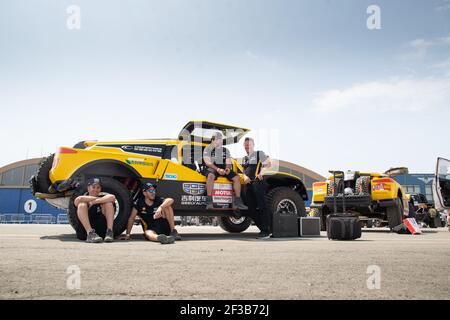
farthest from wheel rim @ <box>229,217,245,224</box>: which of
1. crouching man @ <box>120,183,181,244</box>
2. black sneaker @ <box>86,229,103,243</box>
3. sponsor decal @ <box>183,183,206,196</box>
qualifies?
black sneaker @ <box>86,229,103,243</box>

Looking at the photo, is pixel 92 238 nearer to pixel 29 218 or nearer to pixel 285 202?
pixel 285 202

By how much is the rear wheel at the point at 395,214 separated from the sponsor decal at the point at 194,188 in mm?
5533

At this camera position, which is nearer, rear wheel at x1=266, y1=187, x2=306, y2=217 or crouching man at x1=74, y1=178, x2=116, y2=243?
crouching man at x1=74, y1=178, x2=116, y2=243

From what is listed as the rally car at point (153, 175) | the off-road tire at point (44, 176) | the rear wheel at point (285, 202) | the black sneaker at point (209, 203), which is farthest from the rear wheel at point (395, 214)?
the off-road tire at point (44, 176)

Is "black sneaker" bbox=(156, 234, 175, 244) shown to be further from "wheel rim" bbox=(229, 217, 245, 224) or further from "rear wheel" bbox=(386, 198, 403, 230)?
"rear wheel" bbox=(386, 198, 403, 230)

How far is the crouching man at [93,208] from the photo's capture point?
510 cm

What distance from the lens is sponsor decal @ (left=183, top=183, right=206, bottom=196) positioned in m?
6.59

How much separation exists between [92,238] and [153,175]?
5.57ft

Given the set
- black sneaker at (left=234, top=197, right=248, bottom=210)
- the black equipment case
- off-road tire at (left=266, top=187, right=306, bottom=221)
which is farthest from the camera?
off-road tire at (left=266, top=187, right=306, bottom=221)

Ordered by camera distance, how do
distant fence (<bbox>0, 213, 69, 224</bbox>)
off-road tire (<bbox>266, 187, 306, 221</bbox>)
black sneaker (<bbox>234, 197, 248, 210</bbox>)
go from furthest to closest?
distant fence (<bbox>0, 213, 69, 224</bbox>), off-road tire (<bbox>266, 187, 306, 221</bbox>), black sneaker (<bbox>234, 197, 248, 210</bbox>)

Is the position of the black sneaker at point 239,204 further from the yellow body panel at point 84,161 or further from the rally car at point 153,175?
the yellow body panel at point 84,161

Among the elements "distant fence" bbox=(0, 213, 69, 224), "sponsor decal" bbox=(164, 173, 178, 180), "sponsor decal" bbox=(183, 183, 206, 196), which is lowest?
"distant fence" bbox=(0, 213, 69, 224)

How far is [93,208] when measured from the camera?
17.9 feet

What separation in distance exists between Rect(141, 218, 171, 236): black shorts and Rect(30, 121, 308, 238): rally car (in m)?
0.38
